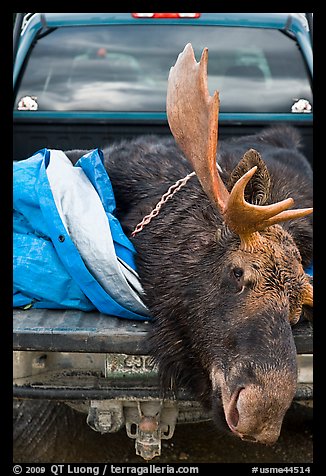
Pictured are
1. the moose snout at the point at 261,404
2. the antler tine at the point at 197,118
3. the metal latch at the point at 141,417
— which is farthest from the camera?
the metal latch at the point at 141,417

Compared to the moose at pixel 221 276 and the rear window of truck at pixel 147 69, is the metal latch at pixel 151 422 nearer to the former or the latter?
Answer: the moose at pixel 221 276

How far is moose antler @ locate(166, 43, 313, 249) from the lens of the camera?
2.61m

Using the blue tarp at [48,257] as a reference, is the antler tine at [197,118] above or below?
above

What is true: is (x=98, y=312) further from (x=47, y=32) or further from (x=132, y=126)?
(x=47, y=32)

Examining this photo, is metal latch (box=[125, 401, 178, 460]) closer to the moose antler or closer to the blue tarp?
the blue tarp

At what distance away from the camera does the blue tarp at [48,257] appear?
3.21 m

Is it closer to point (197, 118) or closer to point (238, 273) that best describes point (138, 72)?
point (197, 118)

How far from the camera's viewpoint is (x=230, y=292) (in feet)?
9.04

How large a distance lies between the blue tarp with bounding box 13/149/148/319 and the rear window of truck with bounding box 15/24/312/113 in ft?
5.67

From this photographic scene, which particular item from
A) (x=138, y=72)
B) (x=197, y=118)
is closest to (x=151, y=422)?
(x=197, y=118)

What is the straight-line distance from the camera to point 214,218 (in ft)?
10.0

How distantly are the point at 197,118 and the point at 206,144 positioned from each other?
0.42 ft

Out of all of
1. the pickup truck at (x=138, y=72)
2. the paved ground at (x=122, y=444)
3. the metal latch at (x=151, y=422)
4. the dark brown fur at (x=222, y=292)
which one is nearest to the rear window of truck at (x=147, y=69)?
the pickup truck at (x=138, y=72)
